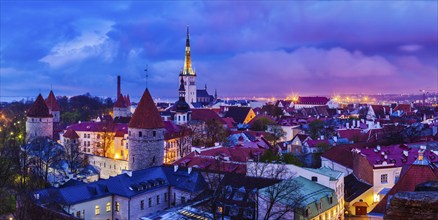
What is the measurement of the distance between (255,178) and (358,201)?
7034 millimetres

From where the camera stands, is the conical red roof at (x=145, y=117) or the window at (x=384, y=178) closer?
the window at (x=384, y=178)

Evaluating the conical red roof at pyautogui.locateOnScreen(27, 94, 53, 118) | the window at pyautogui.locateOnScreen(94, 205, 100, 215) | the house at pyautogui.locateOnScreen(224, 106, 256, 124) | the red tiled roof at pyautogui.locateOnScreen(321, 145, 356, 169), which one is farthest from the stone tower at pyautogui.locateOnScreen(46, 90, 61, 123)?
the red tiled roof at pyautogui.locateOnScreen(321, 145, 356, 169)

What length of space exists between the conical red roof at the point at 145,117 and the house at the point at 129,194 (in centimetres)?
468

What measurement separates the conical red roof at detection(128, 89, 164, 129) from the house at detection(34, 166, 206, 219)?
4.68 metres

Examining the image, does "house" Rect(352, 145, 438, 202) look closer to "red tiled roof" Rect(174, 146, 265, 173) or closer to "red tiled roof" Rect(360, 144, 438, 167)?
"red tiled roof" Rect(360, 144, 438, 167)

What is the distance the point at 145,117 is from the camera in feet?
108

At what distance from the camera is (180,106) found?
61.4 m

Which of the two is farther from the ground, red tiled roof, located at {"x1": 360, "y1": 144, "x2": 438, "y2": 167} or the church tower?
the church tower

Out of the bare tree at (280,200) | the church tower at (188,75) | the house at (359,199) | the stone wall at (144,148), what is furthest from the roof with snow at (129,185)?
the church tower at (188,75)

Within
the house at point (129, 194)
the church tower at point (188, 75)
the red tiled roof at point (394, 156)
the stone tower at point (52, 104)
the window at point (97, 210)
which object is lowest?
the window at point (97, 210)

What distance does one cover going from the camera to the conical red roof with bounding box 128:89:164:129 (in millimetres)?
32469

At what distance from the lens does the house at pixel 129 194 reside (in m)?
23.1

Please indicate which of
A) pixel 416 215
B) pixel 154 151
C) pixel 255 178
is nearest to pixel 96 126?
pixel 154 151

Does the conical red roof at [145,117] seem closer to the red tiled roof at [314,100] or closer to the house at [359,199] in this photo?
the house at [359,199]
